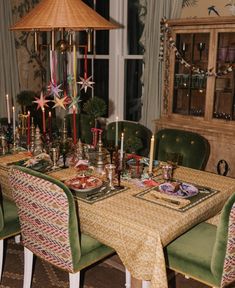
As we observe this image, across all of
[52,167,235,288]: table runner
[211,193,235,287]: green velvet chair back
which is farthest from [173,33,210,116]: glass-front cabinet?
[211,193,235,287]: green velvet chair back

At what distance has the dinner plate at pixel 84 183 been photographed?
7.10ft

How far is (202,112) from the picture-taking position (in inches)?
143

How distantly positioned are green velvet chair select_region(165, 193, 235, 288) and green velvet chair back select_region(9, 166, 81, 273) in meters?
0.55

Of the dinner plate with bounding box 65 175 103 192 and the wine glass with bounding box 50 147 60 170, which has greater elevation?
the wine glass with bounding box 50 147 60 170

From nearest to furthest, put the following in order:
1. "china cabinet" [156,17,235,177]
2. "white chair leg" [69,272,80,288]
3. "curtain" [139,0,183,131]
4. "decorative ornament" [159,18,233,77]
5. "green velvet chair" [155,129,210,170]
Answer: "white chair leg" [69,272,80,288] → "green velvet chair" [155,129,210,170] → "china cabinet" [156,17,235,177] → "decorative ornament" [159,18,233,77] → "curtain" [139,0,183,131]

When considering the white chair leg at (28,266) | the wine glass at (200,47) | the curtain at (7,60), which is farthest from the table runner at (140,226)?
the curtain at (7,60)

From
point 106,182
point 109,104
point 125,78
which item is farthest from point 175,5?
point 106,182

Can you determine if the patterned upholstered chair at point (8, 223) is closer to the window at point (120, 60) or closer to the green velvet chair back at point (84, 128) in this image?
the green velvet chair back at point (84, 128)

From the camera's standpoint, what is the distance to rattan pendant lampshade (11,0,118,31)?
6.95ft

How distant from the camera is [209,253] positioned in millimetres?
1986

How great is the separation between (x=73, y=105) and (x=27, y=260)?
3.43 feet

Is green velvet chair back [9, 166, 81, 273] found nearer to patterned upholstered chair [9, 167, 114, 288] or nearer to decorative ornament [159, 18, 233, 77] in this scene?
patterned upholstered chair [9, 167, 114, 288]

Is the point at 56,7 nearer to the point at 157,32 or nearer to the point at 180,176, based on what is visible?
the point at 180,176

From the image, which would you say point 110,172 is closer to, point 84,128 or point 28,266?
point 28,266
